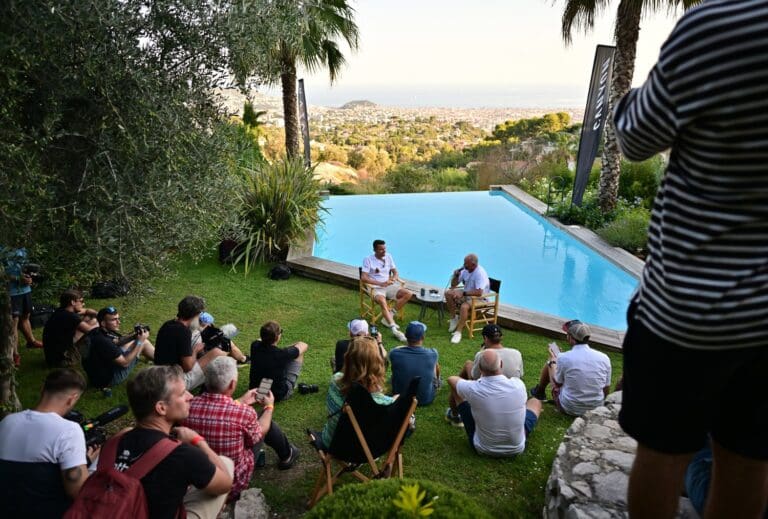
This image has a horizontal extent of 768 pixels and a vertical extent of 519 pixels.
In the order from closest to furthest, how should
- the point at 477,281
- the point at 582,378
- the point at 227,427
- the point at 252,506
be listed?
the point at 227,427 → the point at 252,506 → the point at 582,378 → the point at 477,281

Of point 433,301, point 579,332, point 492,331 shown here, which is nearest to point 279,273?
point 433,301

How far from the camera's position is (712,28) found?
103cm

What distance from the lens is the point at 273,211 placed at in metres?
9.92

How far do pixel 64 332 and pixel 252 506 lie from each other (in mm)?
3088

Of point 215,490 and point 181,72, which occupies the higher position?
point 181,72

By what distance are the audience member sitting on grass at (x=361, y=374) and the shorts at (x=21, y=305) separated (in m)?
3.87

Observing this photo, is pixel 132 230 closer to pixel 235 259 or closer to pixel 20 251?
pixel 20 251

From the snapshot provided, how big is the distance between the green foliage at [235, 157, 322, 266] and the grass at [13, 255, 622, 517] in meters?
0.47

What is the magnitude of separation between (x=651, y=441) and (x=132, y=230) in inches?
120

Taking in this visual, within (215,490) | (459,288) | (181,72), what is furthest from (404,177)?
(215,490)

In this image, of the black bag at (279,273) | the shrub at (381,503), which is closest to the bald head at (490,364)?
the shrub at (381,503)

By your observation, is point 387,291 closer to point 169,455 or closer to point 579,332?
point 579,332

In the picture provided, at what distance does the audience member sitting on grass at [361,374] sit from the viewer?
3.56 meters

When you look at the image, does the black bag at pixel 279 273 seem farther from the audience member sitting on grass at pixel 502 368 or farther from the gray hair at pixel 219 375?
the gray hair at pixel 219 375
